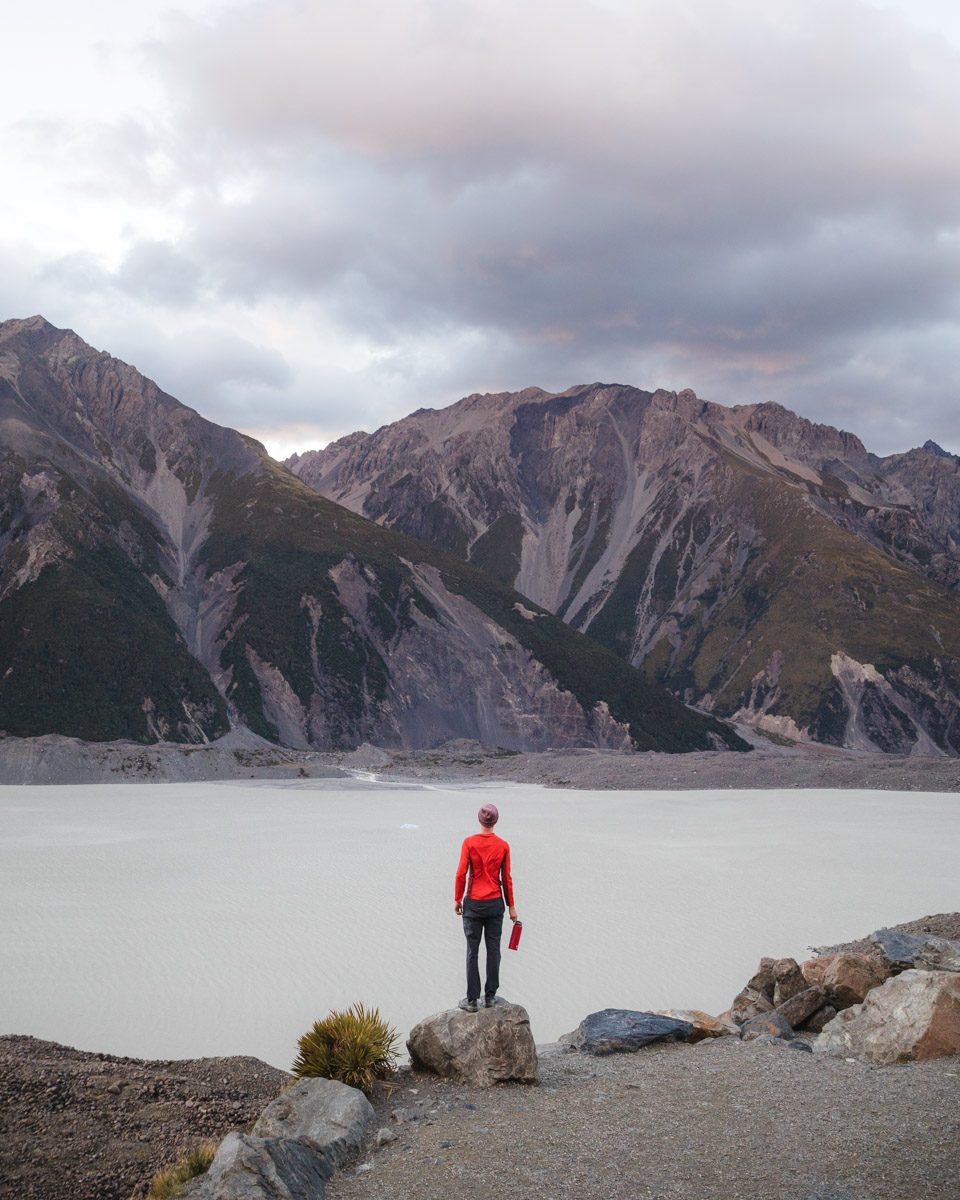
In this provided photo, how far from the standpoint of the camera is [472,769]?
268 feet

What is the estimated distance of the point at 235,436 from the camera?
168 m

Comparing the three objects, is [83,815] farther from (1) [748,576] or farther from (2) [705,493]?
(2) [705,493]

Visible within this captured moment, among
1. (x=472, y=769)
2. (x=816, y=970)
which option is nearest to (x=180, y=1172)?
(x=816, y=970)

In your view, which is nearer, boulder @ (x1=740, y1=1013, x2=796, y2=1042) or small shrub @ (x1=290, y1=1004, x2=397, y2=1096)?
small shrub @ (x1=290, y1=1004, x2=397, y2=1096)

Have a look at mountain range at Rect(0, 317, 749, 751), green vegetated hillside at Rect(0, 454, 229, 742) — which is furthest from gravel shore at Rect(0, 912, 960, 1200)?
mountain range at Rect(0, 317, 749, 751)

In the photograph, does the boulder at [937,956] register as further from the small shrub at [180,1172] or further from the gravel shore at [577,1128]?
the small shrub at [180,1172]

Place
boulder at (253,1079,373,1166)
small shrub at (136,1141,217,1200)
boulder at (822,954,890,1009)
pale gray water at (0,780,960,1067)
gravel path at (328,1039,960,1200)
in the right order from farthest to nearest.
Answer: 1. pale gray water at (0,780,960,1067)
2. boulder at (822,954,890,1009)
3. boulder at (253,1079,373,1166)
4. small shrub at (136,1141,217,1200)
5. gravel path at (328,1039,960,1200)

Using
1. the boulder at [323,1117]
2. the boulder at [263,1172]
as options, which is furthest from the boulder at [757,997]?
the boulder at [263,1172]

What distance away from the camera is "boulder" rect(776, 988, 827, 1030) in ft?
39.5

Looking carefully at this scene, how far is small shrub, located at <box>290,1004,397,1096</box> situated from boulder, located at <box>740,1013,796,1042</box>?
4956 millimetres

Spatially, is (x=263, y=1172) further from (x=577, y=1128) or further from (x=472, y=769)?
(x=472, y=769)

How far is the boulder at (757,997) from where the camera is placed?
12914 millimetres

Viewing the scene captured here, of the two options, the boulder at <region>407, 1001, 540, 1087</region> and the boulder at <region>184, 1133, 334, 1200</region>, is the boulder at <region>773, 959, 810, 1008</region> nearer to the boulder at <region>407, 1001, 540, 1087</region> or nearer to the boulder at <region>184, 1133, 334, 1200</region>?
the boulder at <region>407, 1001, 540, 1087</region>

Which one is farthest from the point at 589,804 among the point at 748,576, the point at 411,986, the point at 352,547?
the point at 748,576
